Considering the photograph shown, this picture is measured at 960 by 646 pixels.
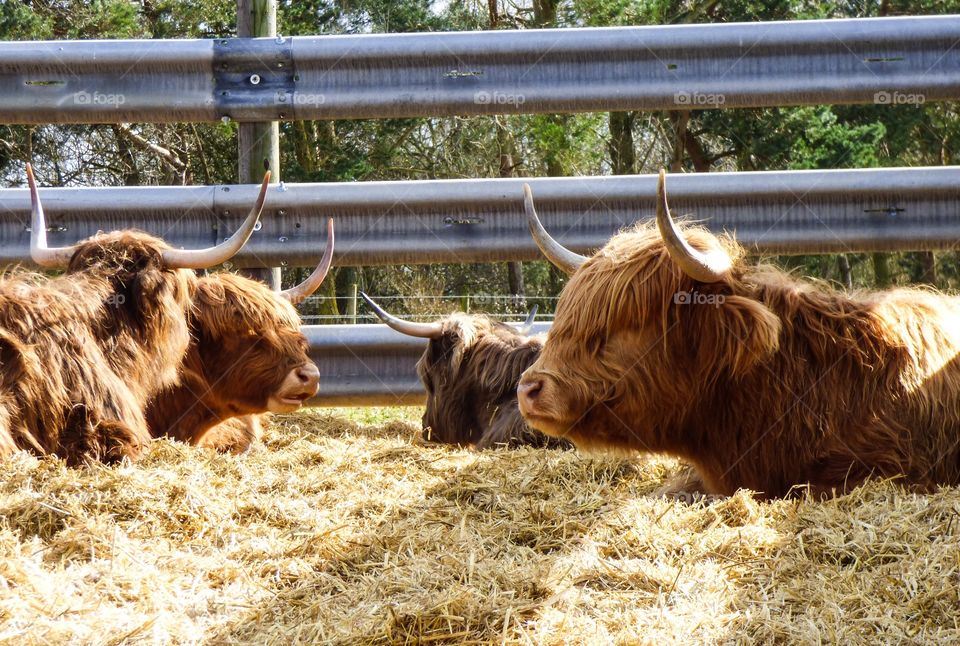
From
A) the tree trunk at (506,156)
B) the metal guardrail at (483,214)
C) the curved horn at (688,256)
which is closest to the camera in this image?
the curved horn at (688,256)

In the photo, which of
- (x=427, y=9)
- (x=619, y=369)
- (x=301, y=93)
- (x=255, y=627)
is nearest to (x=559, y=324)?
(x=619, y=369)

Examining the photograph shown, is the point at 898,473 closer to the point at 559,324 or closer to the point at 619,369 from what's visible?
the point at 619,369

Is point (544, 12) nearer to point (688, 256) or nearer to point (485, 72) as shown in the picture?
point (485, 72)

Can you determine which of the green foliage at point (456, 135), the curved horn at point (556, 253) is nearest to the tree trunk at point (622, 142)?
the green foliage at point (456, 135)

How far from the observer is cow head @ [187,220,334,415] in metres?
5.41

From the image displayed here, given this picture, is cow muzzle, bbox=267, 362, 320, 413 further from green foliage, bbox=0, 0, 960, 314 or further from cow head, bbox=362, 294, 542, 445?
green foliage, bbox=0, 0, 960, 314

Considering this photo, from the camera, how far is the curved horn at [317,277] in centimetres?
544

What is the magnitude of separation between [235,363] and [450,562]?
302cm

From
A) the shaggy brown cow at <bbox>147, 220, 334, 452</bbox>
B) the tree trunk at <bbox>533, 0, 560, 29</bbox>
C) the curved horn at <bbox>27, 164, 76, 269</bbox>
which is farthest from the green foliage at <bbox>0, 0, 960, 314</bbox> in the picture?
the curved horn at <bbox>27, 164, 76, 269</bbox>

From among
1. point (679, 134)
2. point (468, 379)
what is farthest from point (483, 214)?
point (679, 134)

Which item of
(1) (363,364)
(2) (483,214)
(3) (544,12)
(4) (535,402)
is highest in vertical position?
(3) (544,12)

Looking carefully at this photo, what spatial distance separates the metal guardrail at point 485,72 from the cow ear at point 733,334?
2023 mm

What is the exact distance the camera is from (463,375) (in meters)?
6.53

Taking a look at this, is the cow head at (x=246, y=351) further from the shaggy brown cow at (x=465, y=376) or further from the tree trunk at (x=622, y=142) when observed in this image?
the tree trunk at (x=622, y=142)
